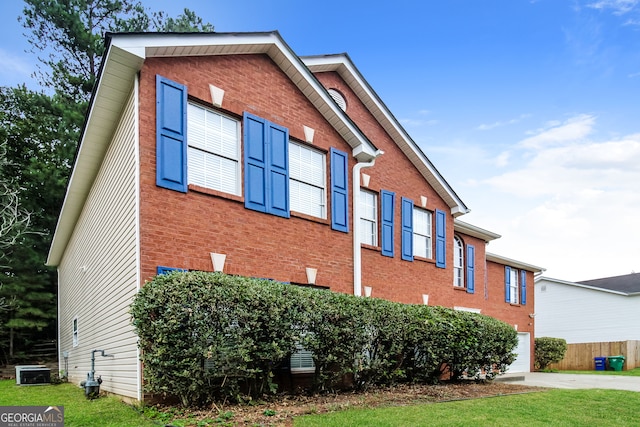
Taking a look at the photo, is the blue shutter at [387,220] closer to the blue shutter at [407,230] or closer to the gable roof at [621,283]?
the blue shutter at [407,230]

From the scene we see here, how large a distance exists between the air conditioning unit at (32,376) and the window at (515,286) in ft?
61.6

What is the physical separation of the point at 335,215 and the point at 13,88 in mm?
20881

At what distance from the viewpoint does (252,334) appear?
7.02m

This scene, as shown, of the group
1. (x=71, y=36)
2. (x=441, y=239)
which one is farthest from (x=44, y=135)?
(x=441, y=239)

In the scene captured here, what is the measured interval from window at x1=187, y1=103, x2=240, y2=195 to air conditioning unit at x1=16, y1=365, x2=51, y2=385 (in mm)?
9880

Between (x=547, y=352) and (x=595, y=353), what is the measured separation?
2.97 m

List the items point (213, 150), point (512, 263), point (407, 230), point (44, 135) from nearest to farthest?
point (213, 150)
point (407, 230)
point (44, 135)
point (512, 263)

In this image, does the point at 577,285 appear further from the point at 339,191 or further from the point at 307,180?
the point at 307,180

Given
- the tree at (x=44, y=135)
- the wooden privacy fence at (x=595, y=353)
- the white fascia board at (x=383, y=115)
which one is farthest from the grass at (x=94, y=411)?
the wooden privacy fence at (x=595, y=353)

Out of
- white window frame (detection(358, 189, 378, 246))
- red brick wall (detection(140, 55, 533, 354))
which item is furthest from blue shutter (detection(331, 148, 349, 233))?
white window frame (detection(358, 189, 378, 246))

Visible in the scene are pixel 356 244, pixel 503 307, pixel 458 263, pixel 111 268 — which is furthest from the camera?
pixel 503 307

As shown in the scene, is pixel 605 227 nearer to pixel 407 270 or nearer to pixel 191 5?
pixel 407 270

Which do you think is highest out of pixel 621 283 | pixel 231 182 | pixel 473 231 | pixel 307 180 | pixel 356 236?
pixel 307 180

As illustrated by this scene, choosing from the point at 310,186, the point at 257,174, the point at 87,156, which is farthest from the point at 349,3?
the point at 87,156
